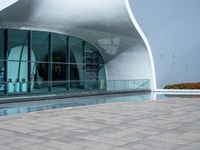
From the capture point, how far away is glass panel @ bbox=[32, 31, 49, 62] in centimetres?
2016

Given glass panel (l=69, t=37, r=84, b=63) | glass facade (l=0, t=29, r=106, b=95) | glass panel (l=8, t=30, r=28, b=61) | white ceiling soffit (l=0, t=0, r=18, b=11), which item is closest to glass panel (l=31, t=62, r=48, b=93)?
glass facade (l=0, t=29, r=106, b=95)

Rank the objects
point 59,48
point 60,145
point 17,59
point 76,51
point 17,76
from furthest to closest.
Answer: point 76,51 → point 59,48 → point 17,59 → point 17,76 → point 60,145

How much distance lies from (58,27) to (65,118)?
10.8 metres

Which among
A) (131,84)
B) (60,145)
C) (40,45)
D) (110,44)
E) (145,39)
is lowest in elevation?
(60,145)

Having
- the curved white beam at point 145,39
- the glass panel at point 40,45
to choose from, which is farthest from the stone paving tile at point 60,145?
the glass panel at point 40,45

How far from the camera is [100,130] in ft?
26.9

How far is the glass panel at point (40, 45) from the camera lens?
2016 cm

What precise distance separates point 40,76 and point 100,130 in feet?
42.6

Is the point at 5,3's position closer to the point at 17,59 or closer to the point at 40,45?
the point at 17,59

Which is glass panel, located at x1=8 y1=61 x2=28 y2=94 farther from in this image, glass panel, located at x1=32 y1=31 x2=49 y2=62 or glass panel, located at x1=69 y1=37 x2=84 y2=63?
glass panel, located at x1=69 y1=37 x2=84 y2=63

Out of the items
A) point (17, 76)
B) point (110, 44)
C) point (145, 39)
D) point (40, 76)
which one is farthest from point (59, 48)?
point (145, 39)

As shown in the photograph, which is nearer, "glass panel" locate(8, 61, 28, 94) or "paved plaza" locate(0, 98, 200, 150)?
"paved plaza" locate(0, 98, 200, 150)

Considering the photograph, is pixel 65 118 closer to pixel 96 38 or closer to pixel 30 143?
pixel 30 143

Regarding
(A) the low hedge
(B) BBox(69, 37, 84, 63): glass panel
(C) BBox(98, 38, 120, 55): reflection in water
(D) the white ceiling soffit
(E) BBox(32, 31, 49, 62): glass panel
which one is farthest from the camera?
(A) the low hedge
